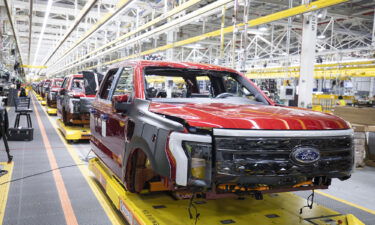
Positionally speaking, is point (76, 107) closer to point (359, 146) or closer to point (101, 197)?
point (101, 197)

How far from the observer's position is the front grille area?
7.25 ft

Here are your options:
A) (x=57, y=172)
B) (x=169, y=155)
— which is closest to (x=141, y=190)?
(x=169, y=155)

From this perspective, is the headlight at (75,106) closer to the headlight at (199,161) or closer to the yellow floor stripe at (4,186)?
the yellow floor stripe at (4,186)

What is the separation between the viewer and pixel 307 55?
8.39 meters

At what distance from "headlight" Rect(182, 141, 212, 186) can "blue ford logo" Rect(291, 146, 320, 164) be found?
0.61 m

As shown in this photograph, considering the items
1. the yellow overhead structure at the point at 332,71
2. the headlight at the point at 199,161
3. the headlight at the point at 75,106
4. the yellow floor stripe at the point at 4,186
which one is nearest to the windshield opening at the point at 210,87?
the headlight at the point at 199,161

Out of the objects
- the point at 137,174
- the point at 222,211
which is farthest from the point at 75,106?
the point at 222,211

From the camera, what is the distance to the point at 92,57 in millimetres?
24594

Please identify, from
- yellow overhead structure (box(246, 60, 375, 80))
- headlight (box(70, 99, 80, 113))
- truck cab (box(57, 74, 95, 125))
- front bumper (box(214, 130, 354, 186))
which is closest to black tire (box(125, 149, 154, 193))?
front bumper (box(214, 130, 354, 186))

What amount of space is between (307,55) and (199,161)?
7.09 meters

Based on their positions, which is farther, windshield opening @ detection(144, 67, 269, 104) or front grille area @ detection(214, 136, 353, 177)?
windshield opening @ detection(144, 67, 269, 104)

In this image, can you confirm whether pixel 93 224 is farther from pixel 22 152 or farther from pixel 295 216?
pixel 22 152

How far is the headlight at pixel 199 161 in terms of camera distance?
2188 mm

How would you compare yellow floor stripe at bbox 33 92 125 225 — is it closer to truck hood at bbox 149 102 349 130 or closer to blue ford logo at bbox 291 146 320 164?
truck hood at bbox 149 102 349 130
